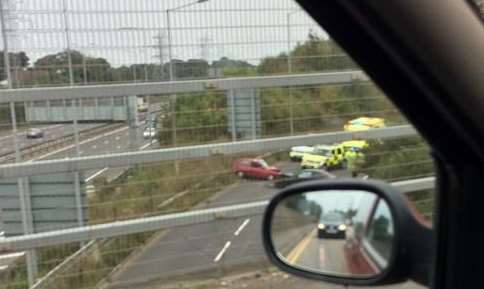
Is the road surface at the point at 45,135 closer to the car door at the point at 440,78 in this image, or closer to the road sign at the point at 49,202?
the road sign at the point at 49,202

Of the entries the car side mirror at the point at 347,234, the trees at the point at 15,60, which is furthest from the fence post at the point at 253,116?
the car side mirror at the point at 347,234

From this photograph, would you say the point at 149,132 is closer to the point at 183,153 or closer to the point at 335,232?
the point at 183,153

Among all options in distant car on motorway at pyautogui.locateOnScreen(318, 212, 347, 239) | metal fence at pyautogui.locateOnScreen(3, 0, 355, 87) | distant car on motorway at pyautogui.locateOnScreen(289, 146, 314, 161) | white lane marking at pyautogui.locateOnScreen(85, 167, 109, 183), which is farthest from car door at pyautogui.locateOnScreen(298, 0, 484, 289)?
distant car on motorway at pyautogui.locateOnScreen(289, 146, 314, 161)

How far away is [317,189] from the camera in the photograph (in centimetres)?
182

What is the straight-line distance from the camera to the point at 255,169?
17.6ft

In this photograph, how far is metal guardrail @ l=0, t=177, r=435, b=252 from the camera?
4547 millimetres

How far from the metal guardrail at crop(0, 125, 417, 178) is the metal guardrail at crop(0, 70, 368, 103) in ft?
1.34

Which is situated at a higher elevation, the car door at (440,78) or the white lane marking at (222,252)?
the car door at (440,78)

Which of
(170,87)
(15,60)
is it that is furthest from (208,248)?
(15,60)

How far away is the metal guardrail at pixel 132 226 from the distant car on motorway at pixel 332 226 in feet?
7.51

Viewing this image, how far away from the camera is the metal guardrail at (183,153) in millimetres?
4629

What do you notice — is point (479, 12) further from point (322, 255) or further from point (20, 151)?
point (20, 151)

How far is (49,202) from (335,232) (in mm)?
3348

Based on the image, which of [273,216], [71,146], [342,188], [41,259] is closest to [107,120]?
[71,146]
